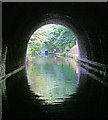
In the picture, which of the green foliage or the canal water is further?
the green foliage

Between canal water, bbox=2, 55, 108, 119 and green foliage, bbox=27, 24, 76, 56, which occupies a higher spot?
green foliage, bbox=27, 24, 76, 56

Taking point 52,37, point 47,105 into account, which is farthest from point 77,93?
point 52,37

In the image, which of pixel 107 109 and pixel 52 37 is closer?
pixel 107 109

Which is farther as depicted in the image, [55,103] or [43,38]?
[43,38]

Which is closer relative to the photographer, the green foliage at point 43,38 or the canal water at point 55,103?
the canal water at point 55,103

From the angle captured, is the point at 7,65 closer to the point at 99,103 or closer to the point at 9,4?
the point at 9,4

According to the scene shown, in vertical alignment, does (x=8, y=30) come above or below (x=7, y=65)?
above

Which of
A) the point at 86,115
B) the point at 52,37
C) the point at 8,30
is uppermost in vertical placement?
the point at 52,37

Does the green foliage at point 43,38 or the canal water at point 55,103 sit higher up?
the green foliage at point 43,38

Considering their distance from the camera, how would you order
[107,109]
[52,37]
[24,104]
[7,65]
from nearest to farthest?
[107,109] < [24,104] < [7,65] < [52,37]

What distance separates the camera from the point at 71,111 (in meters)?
6.48

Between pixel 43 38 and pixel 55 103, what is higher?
pixel 43 38

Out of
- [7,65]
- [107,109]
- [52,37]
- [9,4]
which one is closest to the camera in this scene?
[107,109]

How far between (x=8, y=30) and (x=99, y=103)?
6787mm
